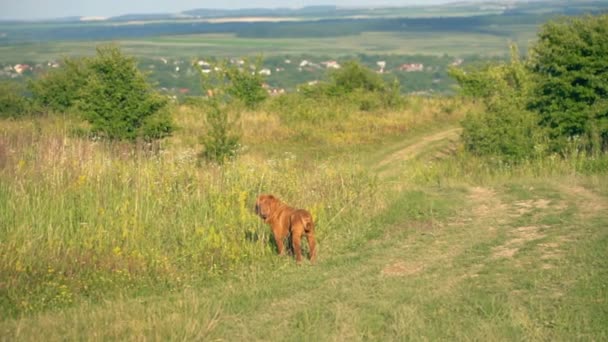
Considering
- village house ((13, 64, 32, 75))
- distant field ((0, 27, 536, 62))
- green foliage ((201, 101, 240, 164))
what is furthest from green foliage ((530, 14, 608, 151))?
distant field ((0, 27, 536, 62))

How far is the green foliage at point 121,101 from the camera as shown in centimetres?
1923

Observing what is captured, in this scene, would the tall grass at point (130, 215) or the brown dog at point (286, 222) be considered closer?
the tall grass at point (130, 215)

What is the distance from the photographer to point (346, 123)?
24.0 metres

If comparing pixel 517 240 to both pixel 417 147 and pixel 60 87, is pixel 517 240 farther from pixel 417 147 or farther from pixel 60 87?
pixel 60 87

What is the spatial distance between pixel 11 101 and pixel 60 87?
179 cm

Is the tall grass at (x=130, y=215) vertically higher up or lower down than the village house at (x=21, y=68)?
higher up

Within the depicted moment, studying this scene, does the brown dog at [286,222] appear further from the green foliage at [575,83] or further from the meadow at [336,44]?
the meadow at [336,44]

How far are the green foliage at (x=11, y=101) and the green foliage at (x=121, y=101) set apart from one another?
3610 millimetres

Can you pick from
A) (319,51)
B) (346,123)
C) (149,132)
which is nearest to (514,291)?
(149,132)

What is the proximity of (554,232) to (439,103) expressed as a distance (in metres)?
19.5

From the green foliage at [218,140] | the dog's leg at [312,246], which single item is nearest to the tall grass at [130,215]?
the dog's leg at [312,246]

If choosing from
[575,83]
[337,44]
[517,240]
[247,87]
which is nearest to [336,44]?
[337,44]

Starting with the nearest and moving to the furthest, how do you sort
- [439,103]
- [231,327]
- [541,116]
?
[231,327] < [541,116] < [439,103]

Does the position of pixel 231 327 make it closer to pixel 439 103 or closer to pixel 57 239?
pixel 57 239
